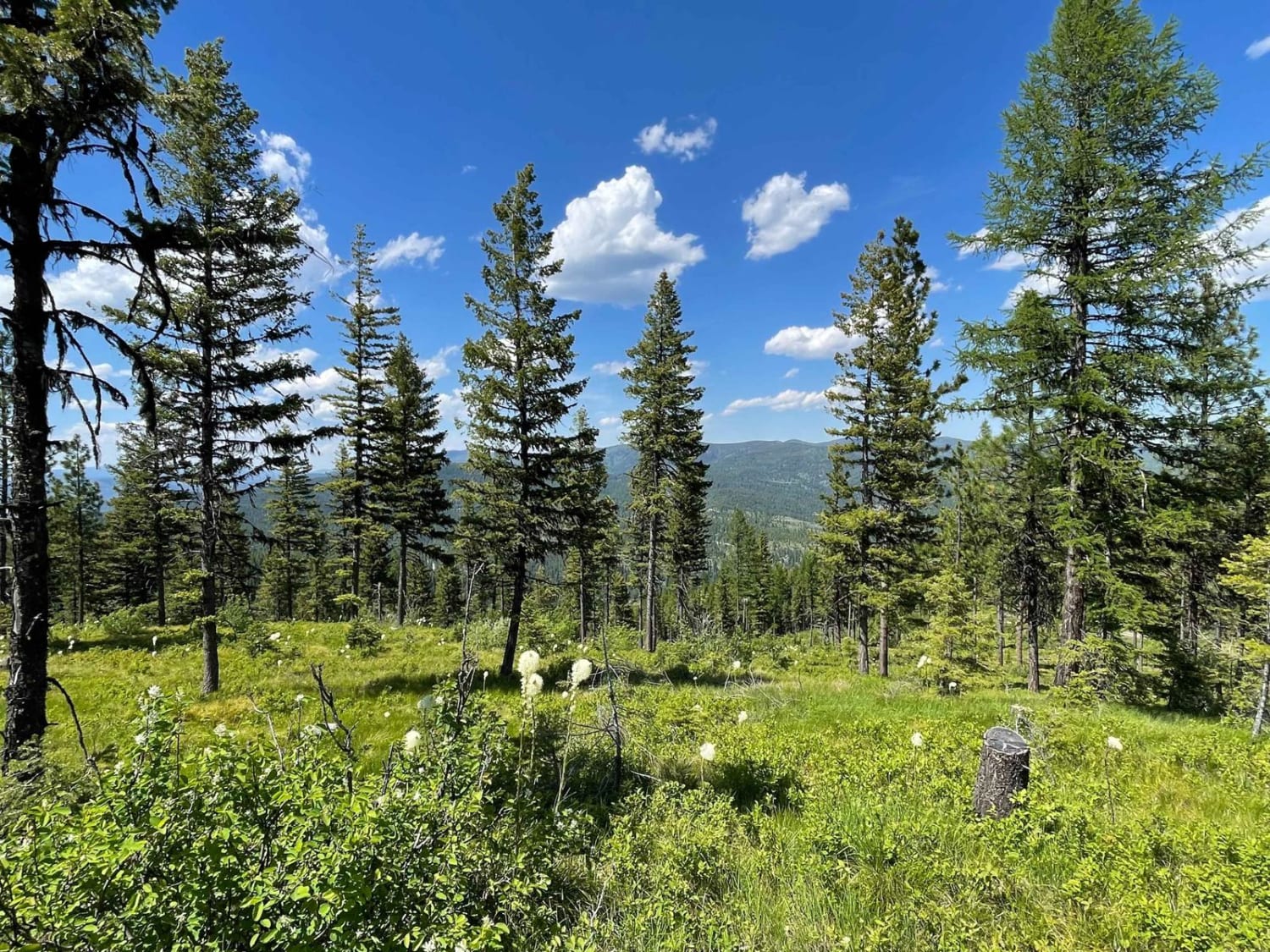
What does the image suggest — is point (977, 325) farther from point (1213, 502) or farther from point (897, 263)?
point (897, 263)

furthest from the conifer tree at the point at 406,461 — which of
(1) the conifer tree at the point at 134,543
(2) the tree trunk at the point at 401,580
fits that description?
(1) the conifer tree at the point at 134,543

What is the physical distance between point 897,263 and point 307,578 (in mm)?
49959

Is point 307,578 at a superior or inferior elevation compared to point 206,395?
inferior

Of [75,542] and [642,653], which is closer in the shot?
[642,653]

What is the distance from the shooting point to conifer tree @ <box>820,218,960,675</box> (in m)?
16.5

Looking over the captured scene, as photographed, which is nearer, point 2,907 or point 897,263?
point 2,907

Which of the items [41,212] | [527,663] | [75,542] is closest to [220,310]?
[41,212]

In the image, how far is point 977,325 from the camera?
11.0 meters

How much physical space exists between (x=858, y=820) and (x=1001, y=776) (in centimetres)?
145

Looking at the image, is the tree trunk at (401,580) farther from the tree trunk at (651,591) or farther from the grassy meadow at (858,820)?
the grassy meadow at (858,820)

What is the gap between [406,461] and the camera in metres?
22.8

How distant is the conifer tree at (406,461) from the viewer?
2219cm

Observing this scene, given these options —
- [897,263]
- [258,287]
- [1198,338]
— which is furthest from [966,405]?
[258,287]

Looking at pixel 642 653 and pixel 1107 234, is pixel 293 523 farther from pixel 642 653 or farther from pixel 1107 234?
pixel 1107 234
